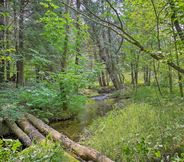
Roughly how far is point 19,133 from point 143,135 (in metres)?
3.38

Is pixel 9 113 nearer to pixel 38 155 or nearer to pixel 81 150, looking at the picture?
pixel 81 150

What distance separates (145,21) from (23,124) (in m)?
6.36

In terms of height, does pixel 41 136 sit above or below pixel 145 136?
below

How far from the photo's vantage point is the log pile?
14.3ft

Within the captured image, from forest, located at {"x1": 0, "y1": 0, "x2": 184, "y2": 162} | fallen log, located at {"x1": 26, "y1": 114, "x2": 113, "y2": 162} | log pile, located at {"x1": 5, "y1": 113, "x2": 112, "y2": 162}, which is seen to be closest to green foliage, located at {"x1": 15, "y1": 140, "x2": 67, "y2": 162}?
forest, located at {"x1": 0, "y1": 0, "x2": 184, "y2": 162}

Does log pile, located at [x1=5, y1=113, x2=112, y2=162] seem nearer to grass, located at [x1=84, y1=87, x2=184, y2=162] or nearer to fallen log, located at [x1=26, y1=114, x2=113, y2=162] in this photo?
fallen log, located at [x1=26, y1=114, x2=113, y2=162]

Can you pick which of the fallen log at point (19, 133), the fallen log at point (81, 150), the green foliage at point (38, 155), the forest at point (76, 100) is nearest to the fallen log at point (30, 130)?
the forest at point (76, 100)

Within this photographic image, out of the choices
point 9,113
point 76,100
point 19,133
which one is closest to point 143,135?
point 19,133

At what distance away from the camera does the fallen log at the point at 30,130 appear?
212 inches

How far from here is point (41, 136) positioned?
5.46 metres

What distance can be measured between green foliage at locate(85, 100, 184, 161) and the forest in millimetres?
20

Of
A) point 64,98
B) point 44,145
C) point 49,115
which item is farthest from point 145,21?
point 44,145

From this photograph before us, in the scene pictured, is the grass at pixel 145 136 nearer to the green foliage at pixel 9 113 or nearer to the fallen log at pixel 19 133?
the fallen log at pixel 19 133

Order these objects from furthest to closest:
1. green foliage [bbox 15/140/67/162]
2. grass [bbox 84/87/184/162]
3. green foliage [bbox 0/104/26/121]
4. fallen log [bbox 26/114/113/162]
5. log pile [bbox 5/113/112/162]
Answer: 1. green foliage [bbox 0/104/26/121]
2. log pile [bbox 5/113/112/162]
3. fallen log [bbox 26/114/113/162]
4. grass [bbox 84/87/184/162]
5. green foliage [bbox 15/140/67/162]
